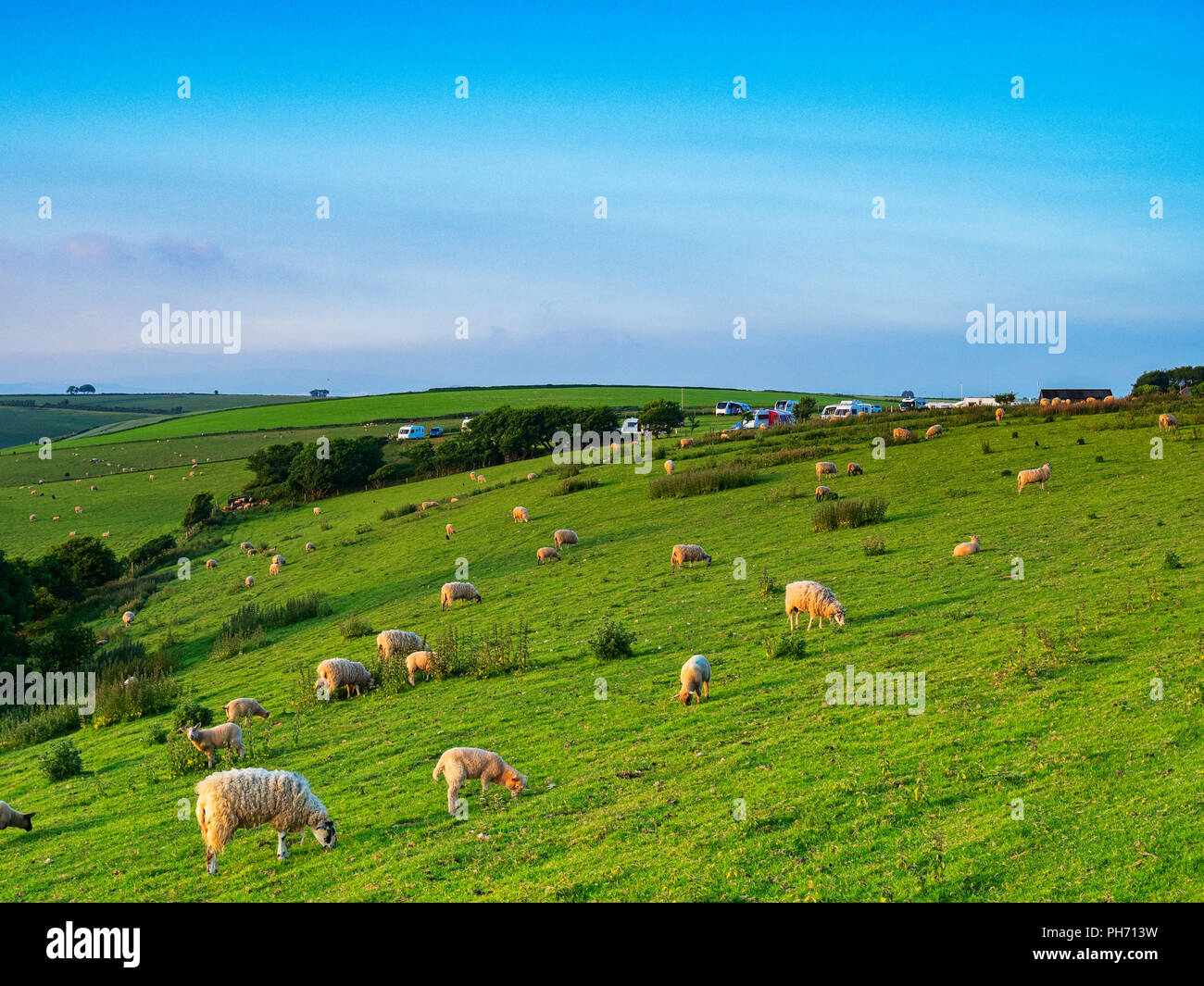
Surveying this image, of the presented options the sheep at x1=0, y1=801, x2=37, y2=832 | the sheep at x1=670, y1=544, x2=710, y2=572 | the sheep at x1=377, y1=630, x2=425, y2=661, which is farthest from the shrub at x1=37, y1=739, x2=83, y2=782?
the sheep at x1=670, y1=544, x2=710, y2=572

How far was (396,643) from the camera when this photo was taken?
22.2 m

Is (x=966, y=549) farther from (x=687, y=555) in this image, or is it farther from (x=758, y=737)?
(x=758, y=737)

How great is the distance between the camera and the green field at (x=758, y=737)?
927 cm

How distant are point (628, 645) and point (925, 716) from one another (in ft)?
26.0

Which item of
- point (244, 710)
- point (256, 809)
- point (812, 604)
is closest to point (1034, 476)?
point (812, 604)

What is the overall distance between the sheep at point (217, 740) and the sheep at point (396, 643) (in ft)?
19.2

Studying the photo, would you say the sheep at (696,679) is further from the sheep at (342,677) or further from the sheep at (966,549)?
the sheep at (966,549)

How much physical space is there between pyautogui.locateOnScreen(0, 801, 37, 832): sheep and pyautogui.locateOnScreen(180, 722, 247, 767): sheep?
2.69 metres

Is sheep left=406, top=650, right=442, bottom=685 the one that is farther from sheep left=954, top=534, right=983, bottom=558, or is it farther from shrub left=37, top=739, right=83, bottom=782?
sheep left=954, top=534, right=983, bottom=558

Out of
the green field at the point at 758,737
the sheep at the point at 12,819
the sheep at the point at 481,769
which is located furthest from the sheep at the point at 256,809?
the sheep at the point at 12,819

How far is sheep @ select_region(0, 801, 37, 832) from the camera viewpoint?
14117mm
